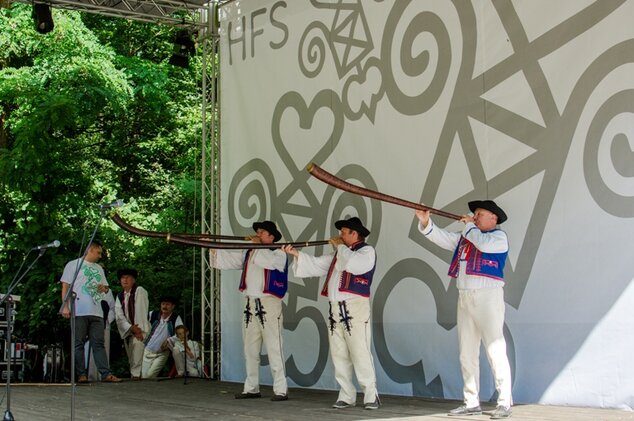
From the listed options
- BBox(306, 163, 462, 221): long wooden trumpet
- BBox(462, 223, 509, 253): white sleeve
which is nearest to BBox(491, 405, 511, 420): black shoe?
BBox(462, 223, 509, 253): white sleeve

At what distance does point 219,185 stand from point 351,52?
7.95ft

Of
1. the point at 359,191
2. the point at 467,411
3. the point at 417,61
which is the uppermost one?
the point at 417,61

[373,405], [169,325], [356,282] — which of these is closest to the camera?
[373,405]

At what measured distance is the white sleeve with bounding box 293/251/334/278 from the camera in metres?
6.75

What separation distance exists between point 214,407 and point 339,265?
56.8 inches

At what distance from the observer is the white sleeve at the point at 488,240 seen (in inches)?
226

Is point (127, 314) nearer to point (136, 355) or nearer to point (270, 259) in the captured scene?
point (136, 355)

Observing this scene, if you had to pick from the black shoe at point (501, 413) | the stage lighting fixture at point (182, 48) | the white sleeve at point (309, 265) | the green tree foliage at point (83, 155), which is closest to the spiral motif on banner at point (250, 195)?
the stage lighting fixture at point (182, 48)

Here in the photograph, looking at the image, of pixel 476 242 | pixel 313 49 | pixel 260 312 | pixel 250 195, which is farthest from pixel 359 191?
pixel 250 195

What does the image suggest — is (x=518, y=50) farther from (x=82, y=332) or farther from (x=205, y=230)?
(x=82, y=332)

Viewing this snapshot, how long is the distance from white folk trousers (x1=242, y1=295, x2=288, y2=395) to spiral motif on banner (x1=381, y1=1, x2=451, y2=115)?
198 centimetres

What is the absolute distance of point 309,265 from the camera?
6.80m

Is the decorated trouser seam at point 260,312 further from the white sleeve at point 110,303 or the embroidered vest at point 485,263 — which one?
the white sleeve at point 110,303

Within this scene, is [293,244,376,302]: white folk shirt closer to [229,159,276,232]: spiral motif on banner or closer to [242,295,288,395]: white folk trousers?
[242,295,288,395]: white folk trousers
